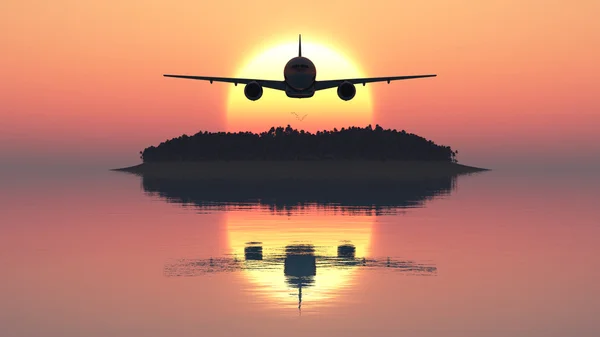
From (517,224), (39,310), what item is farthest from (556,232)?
(39,310)

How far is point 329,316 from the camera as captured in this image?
133 feet

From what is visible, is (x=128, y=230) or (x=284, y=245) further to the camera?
(x=128, y=230)

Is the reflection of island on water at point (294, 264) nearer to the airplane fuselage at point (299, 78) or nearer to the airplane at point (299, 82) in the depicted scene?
the airplane at point (299, 82)

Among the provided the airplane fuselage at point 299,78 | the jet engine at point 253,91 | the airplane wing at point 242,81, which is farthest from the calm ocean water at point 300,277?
the airplane wing at point 242,81

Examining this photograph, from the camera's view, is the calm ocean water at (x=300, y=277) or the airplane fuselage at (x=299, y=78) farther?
the airplane fuselage at (x=299, y=78)

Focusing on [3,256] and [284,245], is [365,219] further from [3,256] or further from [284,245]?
[3,256]

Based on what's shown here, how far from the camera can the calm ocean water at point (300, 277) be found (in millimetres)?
39812

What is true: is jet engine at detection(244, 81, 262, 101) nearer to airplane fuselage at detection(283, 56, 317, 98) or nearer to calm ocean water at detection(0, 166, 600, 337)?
airplane fuselage at detection(283, 56, 317, 98)

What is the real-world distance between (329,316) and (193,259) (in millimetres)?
21947

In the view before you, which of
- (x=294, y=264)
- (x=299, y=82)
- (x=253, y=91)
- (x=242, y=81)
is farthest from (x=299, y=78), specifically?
(x=294, y=264)

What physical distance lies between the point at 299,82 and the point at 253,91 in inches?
276

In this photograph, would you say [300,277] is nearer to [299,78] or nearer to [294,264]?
[294,264]

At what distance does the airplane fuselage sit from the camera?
126812 mm

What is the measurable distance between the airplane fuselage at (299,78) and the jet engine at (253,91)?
495cm
